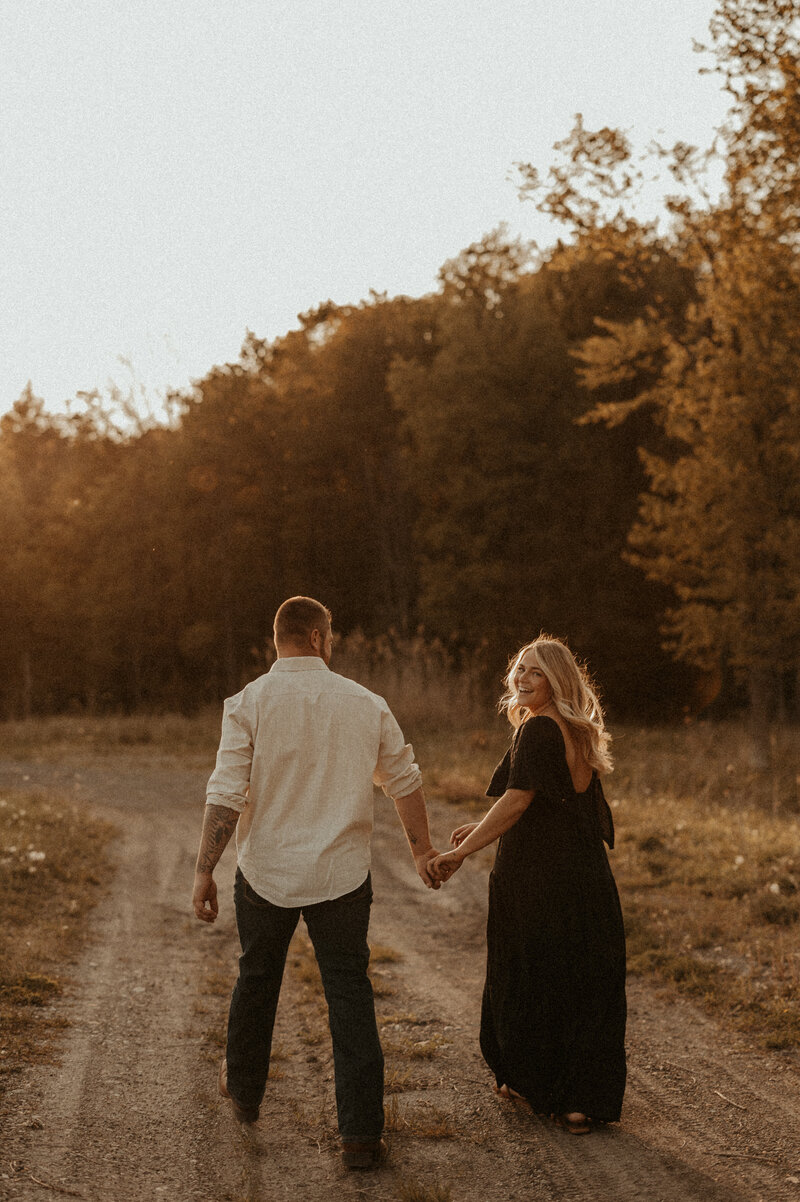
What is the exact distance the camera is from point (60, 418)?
51656mm

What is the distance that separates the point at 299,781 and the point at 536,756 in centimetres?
92

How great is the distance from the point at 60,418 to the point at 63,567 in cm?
1341

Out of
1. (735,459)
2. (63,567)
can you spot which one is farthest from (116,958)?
(63,567)

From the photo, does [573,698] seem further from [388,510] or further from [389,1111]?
[388,510]

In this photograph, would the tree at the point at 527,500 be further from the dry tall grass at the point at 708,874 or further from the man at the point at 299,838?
the man at the point at 299,838

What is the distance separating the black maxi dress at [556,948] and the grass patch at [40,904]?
2.18m

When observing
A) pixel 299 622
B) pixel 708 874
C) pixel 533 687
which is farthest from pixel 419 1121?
pixel 708 874

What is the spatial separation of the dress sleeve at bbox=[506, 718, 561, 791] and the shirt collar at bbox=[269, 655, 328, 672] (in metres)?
0.85

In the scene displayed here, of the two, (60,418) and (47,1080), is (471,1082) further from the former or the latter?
(60,418)

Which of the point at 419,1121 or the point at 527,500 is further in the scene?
the point at 527,500

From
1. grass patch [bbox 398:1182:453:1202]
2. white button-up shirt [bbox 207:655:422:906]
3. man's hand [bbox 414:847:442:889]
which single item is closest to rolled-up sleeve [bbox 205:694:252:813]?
white button-up shirt [bbox 207:655:422:906]

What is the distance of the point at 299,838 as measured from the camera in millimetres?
4281

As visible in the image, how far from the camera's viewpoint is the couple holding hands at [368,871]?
4266mm

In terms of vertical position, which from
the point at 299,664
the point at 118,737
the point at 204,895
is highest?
the point at 299,664
